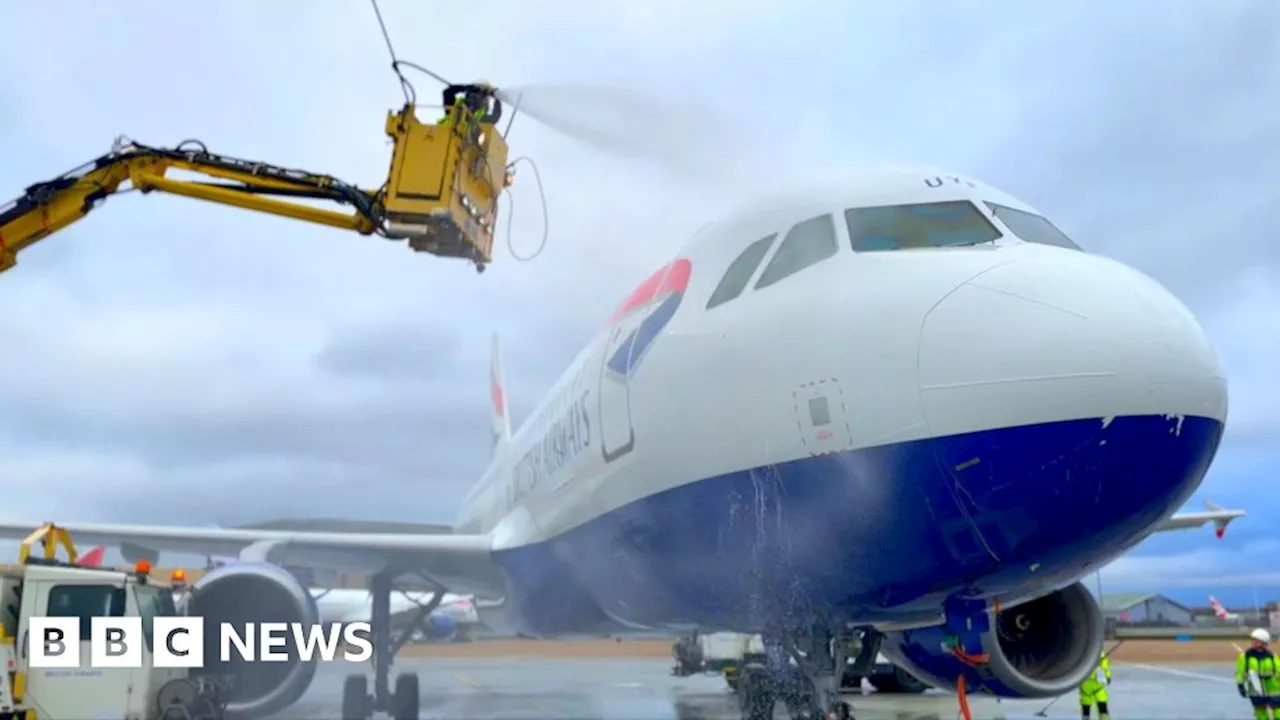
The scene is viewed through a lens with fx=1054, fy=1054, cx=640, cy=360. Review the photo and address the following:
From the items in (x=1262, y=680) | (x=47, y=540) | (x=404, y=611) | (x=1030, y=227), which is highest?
(x=404, y=611)

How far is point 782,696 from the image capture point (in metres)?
5.68

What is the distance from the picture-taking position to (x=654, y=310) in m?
6.55

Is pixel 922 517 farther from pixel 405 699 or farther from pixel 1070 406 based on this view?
pixel 405 699

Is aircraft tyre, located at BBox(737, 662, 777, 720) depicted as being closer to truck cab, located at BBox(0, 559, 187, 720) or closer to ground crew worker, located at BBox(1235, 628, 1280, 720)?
truck cab, located at BBox(0, 559, 187, 720)

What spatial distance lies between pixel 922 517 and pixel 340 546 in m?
8.13

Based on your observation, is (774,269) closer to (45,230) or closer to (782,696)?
(782,696)

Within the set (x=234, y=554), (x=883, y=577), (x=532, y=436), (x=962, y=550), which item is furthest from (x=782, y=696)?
(x=234, y=554)

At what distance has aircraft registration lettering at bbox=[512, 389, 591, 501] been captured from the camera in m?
7.49

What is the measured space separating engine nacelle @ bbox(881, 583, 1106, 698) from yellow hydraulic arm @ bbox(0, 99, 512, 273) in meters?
4.67

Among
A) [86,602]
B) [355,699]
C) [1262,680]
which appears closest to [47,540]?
[86,602]

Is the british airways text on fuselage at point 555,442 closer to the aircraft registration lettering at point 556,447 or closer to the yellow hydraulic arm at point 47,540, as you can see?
the aircraft registration lettering at point 556,447

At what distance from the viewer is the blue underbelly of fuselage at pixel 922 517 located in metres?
4.03

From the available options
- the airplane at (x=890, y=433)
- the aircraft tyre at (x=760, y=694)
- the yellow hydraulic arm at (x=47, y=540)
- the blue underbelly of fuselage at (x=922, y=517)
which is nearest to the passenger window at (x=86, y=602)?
the yellow hydraulic arm at (x=47, y=540)

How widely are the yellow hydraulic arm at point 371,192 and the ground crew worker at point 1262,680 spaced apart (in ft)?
30.4
